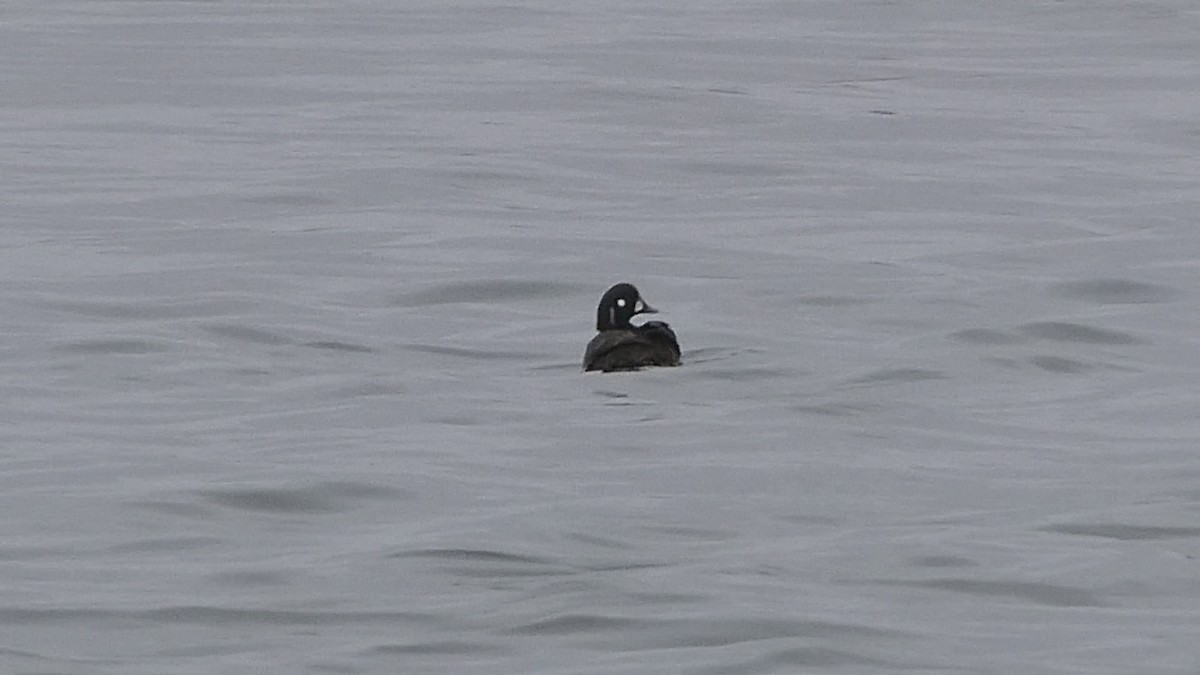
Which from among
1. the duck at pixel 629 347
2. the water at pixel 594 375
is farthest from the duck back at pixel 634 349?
the water at pixel 594 375

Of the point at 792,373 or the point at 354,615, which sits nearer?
the point at 354,615

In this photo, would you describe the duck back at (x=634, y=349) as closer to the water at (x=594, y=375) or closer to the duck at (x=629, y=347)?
the duck at (x=629, y=347)

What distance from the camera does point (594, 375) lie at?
14406 millimetres

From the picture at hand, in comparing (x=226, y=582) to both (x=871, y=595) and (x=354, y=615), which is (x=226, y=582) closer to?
(x=354, y=615)

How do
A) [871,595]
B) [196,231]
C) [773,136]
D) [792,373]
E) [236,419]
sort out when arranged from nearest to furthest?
[871,595] → [236,419] → [792,373] → [196,231] → [773,136]

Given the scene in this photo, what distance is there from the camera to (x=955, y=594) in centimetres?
990

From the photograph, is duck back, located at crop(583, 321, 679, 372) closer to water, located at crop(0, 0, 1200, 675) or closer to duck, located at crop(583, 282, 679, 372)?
duck, located at crop(583, 282, 679, 372)

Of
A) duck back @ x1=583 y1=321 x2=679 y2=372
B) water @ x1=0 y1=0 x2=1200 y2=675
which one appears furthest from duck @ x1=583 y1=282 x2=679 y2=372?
water @ x1=0 y1=0 x2=1200 y2=675

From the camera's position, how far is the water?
31.7 feet

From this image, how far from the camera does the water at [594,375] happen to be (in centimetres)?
966

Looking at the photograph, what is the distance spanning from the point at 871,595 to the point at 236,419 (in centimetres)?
395

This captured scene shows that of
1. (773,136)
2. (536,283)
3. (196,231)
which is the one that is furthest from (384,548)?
(773,136)

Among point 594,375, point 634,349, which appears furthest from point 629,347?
point 594,375

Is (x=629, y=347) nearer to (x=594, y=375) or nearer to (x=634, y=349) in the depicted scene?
(x=634, y=349)
